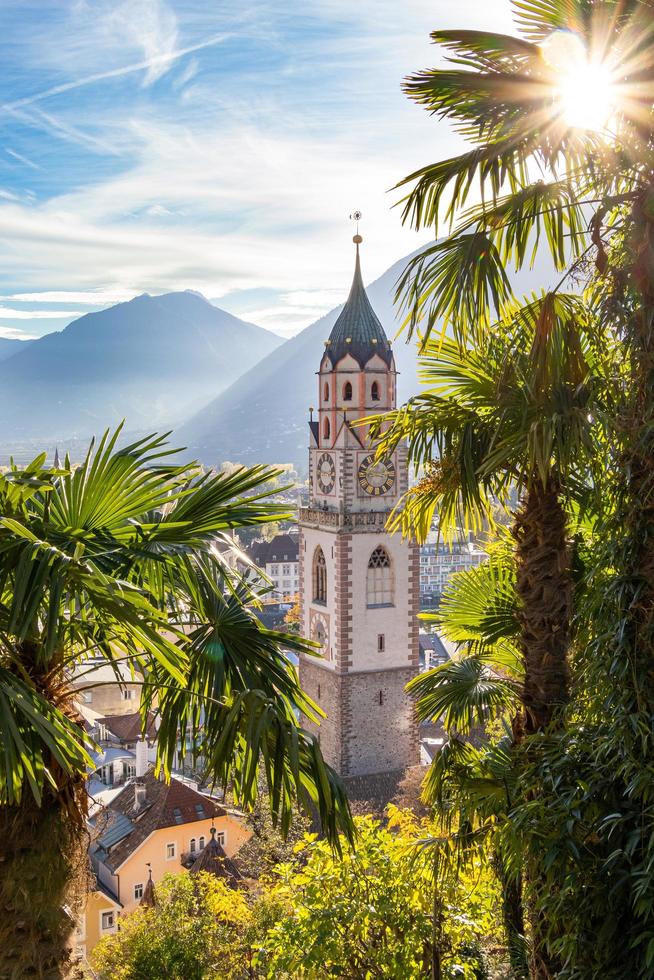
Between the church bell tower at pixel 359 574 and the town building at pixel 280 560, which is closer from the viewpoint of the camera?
the church bell tower at pixel 359 574

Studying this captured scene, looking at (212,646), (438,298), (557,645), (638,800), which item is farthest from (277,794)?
(438,298)

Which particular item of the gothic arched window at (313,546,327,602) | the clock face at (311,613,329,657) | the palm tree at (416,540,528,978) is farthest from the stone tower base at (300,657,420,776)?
the palm tree at (416,540,528,978)

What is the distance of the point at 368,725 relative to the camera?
27.8 metres

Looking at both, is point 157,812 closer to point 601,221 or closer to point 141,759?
point 141,759

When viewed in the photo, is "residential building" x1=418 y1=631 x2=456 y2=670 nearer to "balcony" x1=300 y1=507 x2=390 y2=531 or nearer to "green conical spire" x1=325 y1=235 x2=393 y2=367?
"balcony" x1=300 y1=507 x2=390 y2=531

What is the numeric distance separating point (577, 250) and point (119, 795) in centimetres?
2440

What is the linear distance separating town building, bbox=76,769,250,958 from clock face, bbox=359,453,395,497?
9944 mm

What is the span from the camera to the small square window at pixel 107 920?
21375 millimetres

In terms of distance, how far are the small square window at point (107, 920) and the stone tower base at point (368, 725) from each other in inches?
312

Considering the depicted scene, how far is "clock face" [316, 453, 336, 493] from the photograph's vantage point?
2877 centimetres

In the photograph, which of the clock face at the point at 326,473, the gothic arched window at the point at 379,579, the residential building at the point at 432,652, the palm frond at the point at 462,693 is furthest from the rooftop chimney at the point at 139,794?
the residential building at the point at 432,652

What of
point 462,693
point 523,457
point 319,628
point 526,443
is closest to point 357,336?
point 319,628

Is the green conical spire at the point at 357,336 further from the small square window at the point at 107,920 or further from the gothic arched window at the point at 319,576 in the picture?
the small square window at the point at 107,920

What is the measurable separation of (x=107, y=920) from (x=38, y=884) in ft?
65.5
